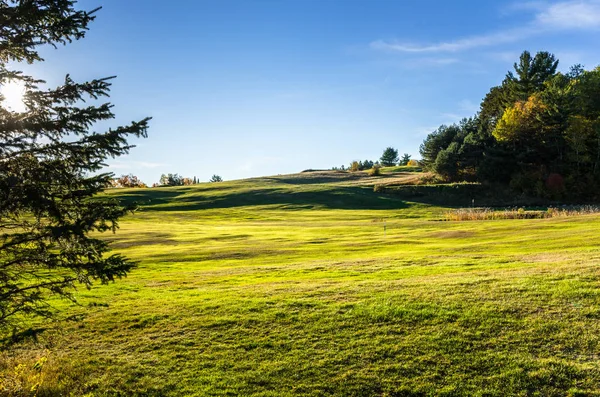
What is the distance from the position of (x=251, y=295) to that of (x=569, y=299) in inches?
404

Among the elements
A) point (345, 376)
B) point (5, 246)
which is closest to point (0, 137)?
point (5, 246)

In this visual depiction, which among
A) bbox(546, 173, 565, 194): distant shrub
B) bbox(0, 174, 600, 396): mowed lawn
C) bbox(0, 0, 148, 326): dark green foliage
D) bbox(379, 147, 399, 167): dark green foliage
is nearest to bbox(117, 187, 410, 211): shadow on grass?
bbox(546, 173, 565, 194): distant shrub

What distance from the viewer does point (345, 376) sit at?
9352 millimetres

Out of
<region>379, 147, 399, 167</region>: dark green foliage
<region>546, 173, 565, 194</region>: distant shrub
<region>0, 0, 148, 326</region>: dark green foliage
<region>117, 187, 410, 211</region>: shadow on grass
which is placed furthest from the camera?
<region>379, 147, 399, 167</region>: dark green foliage

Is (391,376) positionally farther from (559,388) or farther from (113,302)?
(113,302)

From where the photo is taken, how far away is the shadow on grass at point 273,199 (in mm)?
77312

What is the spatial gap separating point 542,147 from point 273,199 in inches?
2082

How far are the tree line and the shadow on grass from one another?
53.2 feet

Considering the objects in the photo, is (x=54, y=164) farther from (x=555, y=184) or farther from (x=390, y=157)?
(x=390, y=157)

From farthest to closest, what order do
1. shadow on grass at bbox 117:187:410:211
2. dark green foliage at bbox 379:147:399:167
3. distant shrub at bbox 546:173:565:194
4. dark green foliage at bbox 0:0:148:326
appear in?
1. dark green foliage at bbox 379:147:399:167
2. shadow on grass at bbox 117:187:410:211
3. distant shrub at bbox 546:173:565:194
4. dark green foliage at bbox 0:0:148:326

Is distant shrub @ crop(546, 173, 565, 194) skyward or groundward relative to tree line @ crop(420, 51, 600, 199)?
groundward

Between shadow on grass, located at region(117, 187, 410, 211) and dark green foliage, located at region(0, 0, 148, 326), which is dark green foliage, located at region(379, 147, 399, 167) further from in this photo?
dark green foliage, located at region(0, 0, 148, 326)

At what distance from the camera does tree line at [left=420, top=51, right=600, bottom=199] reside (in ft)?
237

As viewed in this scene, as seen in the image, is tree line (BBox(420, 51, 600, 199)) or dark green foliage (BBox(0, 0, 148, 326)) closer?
dark green foliage (BBox(0, 0, 148, 326))
